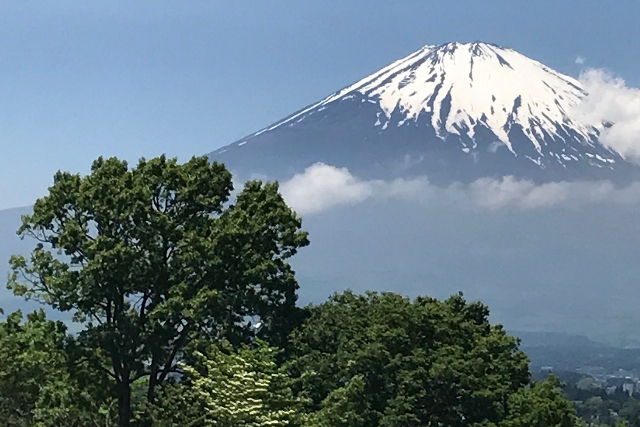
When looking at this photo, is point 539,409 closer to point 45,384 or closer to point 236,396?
point 236,396

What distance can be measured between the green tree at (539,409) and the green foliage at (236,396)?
6.02 m

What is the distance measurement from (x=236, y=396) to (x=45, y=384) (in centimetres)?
771

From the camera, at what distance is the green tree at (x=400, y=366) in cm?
1970

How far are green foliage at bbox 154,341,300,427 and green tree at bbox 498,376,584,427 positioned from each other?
6.02 m

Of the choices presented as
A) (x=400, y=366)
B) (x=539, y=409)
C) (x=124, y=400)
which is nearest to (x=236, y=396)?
(x=400, y=366)

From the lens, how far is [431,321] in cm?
2123

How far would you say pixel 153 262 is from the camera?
2041 centimetres

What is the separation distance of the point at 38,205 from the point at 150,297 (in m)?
3.48

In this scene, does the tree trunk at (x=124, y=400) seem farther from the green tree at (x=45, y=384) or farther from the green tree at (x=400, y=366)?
the green tree at (x=400, y=366)

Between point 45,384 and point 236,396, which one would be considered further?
point 45,384

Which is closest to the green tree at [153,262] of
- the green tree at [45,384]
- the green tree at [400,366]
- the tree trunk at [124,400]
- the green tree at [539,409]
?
the tree trunk at [124,400]

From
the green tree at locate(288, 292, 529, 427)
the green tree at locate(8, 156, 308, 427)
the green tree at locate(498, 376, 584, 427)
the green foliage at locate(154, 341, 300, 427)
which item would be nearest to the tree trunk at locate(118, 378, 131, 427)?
Answer: the green tree at locate(8, 156, 308, 427)

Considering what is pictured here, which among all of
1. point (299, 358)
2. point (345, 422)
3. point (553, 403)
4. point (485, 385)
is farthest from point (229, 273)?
point (553, 403)

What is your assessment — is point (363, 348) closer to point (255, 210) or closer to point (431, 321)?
point (431, 321)
